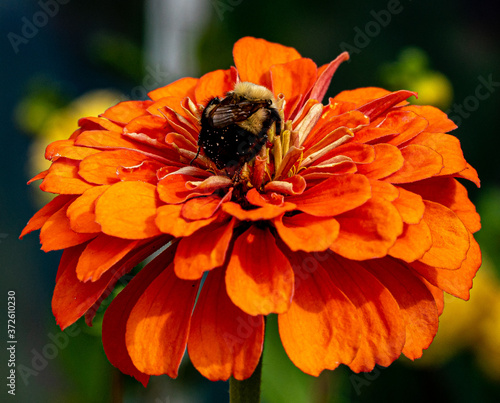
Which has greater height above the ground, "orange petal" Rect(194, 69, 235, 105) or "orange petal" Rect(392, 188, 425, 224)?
"orange petal" Rect(392, 188, 425, 224)

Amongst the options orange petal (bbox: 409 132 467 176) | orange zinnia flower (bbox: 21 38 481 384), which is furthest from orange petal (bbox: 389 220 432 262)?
orange petal (bbox: 409 132 467 176)

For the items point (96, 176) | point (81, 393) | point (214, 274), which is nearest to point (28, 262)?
point (81, 393)

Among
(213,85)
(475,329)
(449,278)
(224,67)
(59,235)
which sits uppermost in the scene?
(449,278)

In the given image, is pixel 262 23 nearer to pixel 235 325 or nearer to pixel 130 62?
pixel 130 62

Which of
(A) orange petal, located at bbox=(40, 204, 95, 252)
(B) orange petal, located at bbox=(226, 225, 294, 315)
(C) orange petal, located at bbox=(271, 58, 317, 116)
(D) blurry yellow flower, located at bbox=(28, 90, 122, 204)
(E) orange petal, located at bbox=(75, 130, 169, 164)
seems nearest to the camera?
(B) orange petal, located at bbox=(226, 225, 294, 315)

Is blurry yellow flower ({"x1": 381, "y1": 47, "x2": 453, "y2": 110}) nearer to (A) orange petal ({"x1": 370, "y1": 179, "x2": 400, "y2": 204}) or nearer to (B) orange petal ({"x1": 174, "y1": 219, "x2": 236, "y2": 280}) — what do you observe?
(A) orange petal ({"x1": 370, "y1": 179, "x2": 400, "y2": 204})

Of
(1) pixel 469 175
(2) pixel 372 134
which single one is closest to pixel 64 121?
(2) pixel 372 134

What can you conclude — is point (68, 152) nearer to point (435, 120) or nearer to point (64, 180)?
point (64, 180)
